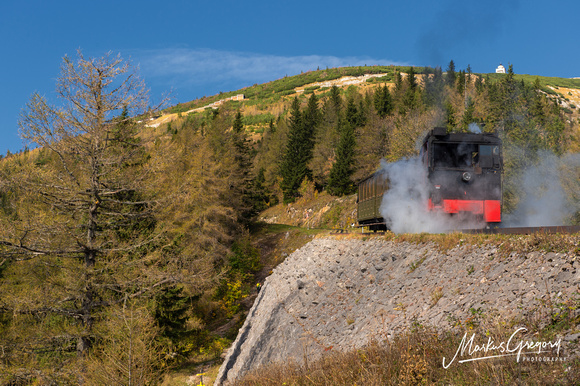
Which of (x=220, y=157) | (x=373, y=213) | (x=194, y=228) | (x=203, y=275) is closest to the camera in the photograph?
(x=203, y=275)

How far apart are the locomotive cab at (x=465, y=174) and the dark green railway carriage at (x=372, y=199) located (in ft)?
14.0

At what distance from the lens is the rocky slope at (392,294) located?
292 inches

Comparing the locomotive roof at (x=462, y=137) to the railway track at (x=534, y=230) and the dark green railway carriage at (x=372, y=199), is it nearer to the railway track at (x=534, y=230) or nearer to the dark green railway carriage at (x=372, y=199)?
the dark green railway carriage at (x=372, y=199)

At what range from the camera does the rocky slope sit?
741 cm

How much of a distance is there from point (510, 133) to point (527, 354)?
3457 centimetres

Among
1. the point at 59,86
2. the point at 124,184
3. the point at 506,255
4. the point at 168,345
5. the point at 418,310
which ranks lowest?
the point at 168,345

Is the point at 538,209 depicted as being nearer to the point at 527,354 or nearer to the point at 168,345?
the point at 527,354

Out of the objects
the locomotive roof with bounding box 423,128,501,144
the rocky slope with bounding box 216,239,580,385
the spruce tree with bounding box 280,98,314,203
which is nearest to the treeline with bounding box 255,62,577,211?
the spruce tree with bounding box 280,98,314,203

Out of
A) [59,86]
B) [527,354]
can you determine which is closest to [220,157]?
[59,86]

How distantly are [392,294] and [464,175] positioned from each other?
24.5ft

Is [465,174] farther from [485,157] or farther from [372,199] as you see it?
[372,199]

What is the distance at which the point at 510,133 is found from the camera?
116 ft

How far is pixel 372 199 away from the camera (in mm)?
25000

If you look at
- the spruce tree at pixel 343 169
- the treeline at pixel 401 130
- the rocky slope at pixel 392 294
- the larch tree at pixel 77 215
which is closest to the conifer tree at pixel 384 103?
the treeline at pixel 401 130
